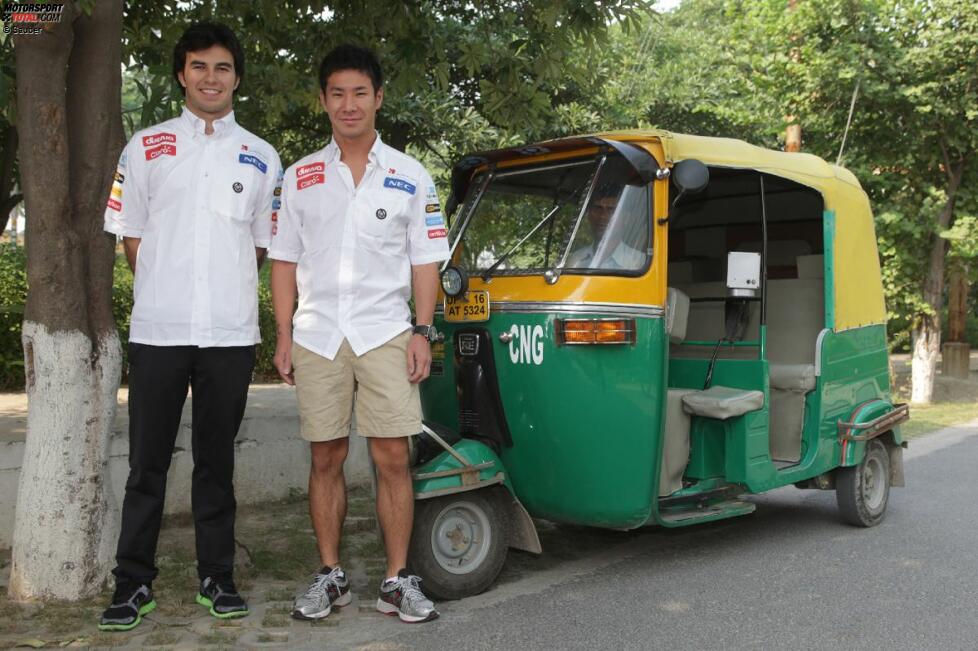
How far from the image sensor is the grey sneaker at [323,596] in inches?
172

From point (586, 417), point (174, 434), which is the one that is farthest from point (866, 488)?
point (174, 434)

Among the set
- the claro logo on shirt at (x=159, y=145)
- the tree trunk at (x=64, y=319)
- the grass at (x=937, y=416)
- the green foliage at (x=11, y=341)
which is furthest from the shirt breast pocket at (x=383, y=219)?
the grass at (x=937, y=416)

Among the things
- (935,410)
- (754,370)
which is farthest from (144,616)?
(935,410)

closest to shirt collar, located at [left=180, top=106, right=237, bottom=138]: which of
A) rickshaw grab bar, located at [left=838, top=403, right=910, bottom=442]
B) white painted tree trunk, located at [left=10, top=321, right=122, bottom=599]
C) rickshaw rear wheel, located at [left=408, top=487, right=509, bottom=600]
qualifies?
white painted tree trunk, located at [left=10, top=321, right=122, bottom=599]

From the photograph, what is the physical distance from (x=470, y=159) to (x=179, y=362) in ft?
7.30

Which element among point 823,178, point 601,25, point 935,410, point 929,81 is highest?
point 929,81

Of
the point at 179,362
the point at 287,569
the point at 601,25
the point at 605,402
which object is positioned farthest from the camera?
the point at 601,25

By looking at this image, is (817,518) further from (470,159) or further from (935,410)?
(935,410)

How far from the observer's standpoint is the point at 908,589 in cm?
510

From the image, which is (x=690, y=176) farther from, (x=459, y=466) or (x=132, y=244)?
(x=132, y=244)

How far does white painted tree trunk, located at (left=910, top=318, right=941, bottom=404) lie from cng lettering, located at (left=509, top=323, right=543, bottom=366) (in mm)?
12031

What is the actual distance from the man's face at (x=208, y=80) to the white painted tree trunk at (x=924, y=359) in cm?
1335

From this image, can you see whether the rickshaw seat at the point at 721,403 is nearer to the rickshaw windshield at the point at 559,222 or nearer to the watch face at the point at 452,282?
the rickshaw windshield at the point at 559,222

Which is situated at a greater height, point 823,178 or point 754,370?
point 823,178
